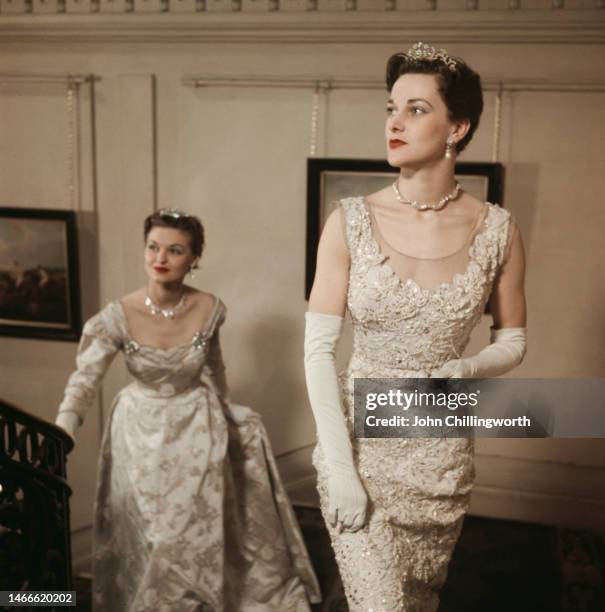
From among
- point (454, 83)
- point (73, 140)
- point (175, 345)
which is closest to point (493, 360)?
point (454, 83)

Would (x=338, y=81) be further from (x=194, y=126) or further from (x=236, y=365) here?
(x=236, y=365)

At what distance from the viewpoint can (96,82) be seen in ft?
16.6

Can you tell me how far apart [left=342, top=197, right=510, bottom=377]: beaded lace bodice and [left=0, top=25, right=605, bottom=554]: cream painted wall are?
2.35 meters

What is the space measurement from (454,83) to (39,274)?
12.6 ft

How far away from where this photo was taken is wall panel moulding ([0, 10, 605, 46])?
4.29 metres

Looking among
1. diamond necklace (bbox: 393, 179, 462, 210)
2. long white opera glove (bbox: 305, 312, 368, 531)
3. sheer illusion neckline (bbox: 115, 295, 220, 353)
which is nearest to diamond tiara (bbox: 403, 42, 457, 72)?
diamond necklace (bbox: 393, 179, 462, 210)

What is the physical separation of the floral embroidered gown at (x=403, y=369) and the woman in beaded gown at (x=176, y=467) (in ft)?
4.48

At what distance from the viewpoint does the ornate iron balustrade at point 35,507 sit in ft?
7.70

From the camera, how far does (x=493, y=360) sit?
2281 mm

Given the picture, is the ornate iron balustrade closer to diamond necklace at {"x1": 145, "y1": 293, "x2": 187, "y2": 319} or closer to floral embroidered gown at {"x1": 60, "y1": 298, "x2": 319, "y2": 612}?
floral embroidered gown at {"x1": 60, "y1": 298, "x2": 319, "y2": 612}

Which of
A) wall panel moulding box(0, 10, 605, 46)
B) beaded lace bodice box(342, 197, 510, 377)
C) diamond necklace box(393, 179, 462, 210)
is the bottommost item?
beaded lace bodice box(342, 197, 510, 377)

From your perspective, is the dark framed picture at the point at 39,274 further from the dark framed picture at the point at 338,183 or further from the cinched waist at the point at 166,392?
the cinched waist at the point at 166,392

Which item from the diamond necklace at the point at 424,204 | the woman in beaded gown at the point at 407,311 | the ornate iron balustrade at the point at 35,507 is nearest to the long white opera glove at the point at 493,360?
the woman in beaded gown at the point at 407,311

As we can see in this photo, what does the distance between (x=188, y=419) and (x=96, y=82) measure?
2539 mm
